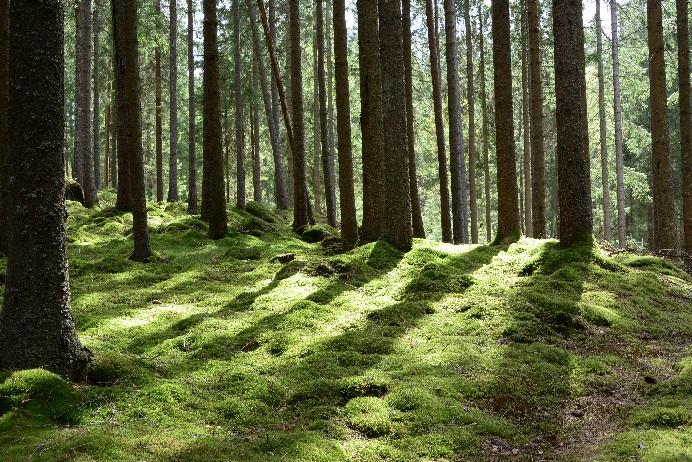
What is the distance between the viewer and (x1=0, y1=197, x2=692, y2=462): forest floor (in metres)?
4.79

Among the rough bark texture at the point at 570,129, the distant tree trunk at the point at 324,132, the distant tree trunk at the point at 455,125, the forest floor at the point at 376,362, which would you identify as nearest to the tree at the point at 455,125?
the distant tree trunk at the point at 455,125

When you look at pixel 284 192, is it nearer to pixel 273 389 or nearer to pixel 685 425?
pixel 273 389

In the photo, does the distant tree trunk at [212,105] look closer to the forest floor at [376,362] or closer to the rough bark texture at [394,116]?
the forest floor at [376,362]

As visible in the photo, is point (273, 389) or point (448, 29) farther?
point (448, 29)

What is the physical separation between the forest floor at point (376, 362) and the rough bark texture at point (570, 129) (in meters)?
0.66

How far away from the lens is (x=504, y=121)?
13.0 metres

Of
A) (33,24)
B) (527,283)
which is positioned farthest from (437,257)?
(33,24)

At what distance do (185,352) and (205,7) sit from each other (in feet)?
35.8

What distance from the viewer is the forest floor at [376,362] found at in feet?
15.7

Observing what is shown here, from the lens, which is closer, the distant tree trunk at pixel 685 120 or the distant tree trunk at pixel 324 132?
the distant tree trunk at pixel 685 120

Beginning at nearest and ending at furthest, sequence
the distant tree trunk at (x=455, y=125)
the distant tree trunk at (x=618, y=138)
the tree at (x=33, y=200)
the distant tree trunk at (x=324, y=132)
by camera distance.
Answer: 1. the tree at (x=33, y=200)
2. the distant tree trunk at (x=455, y=125)
3. the distant tree trunk at (x=324, y=132)
4. the distant tree trunk at (x=618, y=138)

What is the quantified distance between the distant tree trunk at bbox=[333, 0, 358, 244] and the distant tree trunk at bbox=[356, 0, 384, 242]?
51 cm

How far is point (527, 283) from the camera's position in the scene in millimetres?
9773

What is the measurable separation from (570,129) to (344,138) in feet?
16.9
